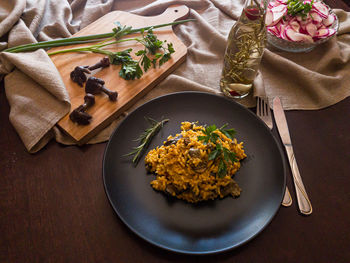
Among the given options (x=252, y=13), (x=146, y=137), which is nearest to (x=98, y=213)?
(x=146, y=137)

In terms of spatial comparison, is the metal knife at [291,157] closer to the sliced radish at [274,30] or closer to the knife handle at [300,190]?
the knife handle at [300,190]

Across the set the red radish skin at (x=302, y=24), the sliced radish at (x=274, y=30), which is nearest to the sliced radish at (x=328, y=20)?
the red radish skin at (x=302, y=24)

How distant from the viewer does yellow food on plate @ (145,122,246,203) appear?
2.80 feet

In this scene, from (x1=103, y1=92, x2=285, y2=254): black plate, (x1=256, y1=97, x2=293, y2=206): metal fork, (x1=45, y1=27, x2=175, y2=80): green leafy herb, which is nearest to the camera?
(x1=103, y1=92, x2=285, y2=254): black plate

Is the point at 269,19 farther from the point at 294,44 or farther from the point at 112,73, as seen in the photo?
the point at 112,73

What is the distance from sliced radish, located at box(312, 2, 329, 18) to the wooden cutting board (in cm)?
66

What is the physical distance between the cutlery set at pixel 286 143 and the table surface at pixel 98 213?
0.02 metres

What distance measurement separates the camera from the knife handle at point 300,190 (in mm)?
904

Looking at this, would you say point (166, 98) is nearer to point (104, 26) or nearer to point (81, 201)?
point (81, 201)

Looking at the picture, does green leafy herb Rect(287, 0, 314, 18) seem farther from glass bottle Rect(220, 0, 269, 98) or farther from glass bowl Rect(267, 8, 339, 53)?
glass bottle Rect(220, 0, 269, 98)

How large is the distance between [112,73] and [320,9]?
107 cm

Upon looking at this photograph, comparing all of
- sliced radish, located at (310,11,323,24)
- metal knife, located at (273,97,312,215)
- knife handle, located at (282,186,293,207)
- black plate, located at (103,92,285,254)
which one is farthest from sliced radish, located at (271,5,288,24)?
knife handle, located at (282,186,293,207)

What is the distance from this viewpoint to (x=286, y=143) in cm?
105

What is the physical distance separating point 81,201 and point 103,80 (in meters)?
0.57
